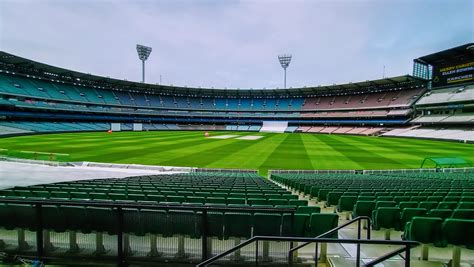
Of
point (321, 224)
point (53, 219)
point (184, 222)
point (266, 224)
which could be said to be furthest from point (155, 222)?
point (321, 224)

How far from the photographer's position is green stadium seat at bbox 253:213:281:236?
4.62m

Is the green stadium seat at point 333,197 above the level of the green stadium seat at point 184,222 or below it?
below

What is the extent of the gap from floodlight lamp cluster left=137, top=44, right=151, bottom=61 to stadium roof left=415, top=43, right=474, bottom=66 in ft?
294

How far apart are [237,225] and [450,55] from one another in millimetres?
75553

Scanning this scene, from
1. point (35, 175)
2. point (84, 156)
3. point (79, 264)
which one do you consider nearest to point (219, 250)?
point (79, 264)

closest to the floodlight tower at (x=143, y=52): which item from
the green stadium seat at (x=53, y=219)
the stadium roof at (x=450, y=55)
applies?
the stadium roof at (x=450, y=55)

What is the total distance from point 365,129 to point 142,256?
83.2m

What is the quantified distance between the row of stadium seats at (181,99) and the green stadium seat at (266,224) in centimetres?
7256

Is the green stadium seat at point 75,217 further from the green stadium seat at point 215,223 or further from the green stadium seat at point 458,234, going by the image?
the green stadium seat at point 458,234

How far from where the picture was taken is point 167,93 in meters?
103

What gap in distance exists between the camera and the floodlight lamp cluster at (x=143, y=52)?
10126cm

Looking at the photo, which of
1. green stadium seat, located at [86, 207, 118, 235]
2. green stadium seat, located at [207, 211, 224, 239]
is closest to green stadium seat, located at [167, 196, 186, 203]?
green stadium seat, located at [86, 207, 118, 235]

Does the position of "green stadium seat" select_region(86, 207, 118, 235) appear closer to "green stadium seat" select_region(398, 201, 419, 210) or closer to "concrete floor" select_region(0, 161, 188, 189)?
"green stadium seat" select_region(398, 201, 419, 210)

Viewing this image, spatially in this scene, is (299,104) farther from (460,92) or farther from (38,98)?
(38,98)
